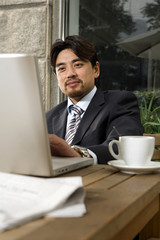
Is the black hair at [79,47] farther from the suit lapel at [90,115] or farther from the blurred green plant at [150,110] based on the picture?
the blurred green plant at [150,110]

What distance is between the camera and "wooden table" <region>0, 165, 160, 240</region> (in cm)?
47

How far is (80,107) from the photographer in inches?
81.9

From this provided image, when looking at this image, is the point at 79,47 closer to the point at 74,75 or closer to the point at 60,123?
the point at 74,75

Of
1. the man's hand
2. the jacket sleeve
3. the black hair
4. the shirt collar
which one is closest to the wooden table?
the man's hand

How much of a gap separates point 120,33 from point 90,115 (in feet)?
4.85

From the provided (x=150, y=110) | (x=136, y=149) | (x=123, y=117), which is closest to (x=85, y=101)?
(x=123, y=117)

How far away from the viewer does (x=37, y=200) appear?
0.59 metres

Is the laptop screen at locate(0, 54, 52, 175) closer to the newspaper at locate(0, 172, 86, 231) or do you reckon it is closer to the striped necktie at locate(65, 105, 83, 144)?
the newspaper at locate(0, 172, 86, 231)

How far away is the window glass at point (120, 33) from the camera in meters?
3.08

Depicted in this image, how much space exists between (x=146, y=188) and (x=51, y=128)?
141cm

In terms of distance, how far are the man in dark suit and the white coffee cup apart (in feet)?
2.14

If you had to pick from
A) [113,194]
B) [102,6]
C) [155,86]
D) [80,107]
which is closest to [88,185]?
[113,194]

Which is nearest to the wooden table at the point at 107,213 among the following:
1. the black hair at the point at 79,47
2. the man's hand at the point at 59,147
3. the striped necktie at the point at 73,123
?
the man's hand at the point at 59,147

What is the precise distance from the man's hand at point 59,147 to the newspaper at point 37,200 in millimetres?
462
